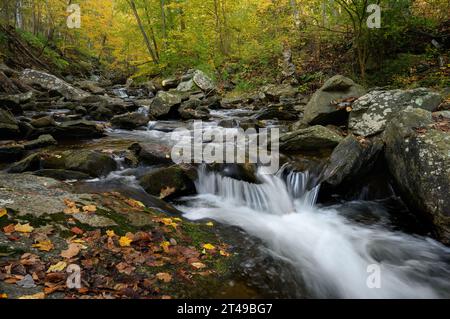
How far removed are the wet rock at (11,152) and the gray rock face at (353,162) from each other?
6.24m

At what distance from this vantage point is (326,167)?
6184mm

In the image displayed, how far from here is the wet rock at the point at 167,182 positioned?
221 inches

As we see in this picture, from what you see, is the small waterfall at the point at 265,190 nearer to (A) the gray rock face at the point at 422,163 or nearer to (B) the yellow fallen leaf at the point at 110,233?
(A) the gray rock face at the point at 422,163

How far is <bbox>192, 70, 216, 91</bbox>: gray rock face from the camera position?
17.7 metres

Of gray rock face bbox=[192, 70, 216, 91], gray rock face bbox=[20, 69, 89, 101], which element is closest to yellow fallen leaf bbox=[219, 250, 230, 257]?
gray rock face bbox=[20, 69, 89, 101]

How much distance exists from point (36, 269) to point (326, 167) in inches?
195

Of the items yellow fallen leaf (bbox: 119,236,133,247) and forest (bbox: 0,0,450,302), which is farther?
yellow fallen leaf (bbox: 119,236,133,247)

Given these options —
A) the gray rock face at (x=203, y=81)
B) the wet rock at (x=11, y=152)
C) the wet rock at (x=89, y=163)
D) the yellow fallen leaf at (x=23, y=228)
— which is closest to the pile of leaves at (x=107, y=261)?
the yellow fallen leaf at (x=23, y=228)

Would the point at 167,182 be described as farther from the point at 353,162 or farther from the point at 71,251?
the point at 353,162

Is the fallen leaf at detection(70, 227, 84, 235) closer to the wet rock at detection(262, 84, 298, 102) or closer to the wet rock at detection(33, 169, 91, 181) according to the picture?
the wet rock at detection(33, 169, 91, 181)

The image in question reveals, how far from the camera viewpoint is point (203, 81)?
58.7 feet

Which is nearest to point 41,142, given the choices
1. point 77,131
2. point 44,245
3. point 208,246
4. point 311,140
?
point 77,131

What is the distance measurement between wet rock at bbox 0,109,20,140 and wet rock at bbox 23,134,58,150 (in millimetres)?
753

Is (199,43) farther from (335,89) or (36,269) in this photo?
(36,269)
